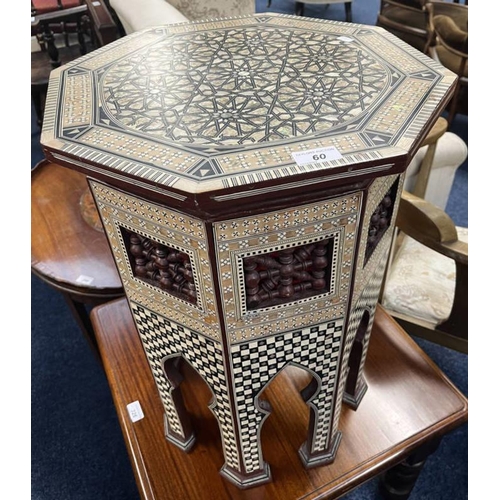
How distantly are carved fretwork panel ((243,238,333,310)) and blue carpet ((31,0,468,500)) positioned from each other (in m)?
0.89

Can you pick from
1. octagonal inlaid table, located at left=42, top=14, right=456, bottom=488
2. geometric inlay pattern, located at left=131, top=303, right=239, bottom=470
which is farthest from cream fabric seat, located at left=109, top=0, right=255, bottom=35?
geometric inlay pattern, located at left=131, top=303, right=239, bottom=470

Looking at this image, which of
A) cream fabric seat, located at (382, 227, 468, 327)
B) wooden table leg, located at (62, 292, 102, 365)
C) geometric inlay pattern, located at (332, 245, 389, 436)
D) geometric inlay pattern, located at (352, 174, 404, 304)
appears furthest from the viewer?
wooden table leg, located at (62, 292, 102, 365)

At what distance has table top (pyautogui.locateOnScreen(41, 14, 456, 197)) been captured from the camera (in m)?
0.52

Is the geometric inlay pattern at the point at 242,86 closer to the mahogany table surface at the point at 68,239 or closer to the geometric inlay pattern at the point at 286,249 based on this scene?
the geometric inlay pattern at the point at 286,249

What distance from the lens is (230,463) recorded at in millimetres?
919

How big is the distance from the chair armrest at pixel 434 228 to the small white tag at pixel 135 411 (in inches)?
29.6

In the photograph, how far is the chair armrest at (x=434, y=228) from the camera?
1.10m

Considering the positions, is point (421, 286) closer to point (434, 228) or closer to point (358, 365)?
point (434, 228)

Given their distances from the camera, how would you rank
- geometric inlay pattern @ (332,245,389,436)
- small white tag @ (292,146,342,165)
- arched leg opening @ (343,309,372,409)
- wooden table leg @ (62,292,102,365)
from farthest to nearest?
wooden table leg @ (62,292,102,365) < arched leg opening @ (343,309,372,409) < geometric inlay pattern @ (332,245,389,436) < small white tag @ (292,146,342,165)

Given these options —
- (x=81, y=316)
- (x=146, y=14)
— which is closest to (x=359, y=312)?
(x=81, y=316)

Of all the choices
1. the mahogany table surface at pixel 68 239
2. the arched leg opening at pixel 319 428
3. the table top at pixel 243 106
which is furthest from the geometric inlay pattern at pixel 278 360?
the mahogany table surface at pixel 68 239

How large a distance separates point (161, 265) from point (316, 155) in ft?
0.85

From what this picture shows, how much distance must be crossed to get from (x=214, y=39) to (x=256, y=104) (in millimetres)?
284

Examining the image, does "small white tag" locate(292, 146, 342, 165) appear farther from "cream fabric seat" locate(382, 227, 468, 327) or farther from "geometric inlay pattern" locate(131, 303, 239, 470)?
"cream fabric seat" locate(382, 227, 468, 327)
